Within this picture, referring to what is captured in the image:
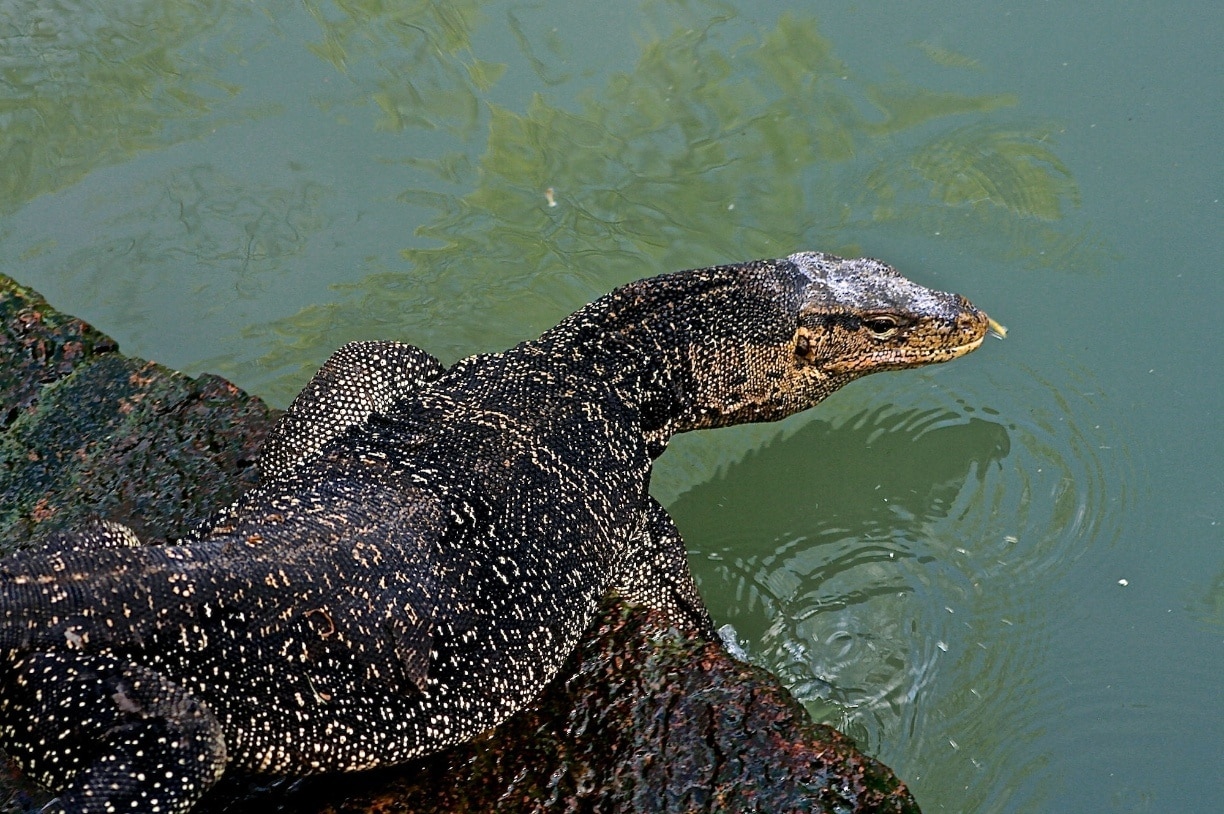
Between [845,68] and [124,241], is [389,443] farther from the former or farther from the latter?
[845,68]

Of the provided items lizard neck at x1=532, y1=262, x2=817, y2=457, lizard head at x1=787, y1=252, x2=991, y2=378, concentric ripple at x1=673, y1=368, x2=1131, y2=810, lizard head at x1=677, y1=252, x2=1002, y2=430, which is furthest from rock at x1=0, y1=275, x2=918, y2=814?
lizard head at x1=787, y1=252, x2=991, y2=378

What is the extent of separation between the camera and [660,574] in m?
5.83

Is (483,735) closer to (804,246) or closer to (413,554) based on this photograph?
(413,554)

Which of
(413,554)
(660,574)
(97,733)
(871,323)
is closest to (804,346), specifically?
(871,323)

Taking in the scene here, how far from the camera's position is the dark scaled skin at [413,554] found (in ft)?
12.9

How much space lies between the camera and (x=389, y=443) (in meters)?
5.14

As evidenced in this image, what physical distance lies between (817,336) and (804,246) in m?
2.12

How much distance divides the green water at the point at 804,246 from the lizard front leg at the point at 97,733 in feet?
11.5

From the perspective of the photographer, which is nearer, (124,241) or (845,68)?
(124,241)

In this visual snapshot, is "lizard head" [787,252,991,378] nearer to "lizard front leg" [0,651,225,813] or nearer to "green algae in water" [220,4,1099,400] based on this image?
"green algae in water" [220,4,1099,400]

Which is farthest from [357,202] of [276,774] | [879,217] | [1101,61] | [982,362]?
[1101,61]

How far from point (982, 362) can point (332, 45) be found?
5.76 metres

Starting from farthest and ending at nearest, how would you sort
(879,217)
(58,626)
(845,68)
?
(845,68)
(879,217)
(58,626)

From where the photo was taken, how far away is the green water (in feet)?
21.7
